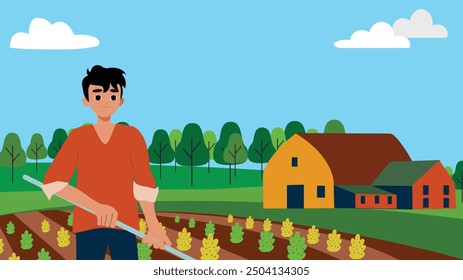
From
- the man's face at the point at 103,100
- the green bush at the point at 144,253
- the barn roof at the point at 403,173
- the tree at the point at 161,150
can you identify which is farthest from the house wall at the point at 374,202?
the man's face at the point at 103,100

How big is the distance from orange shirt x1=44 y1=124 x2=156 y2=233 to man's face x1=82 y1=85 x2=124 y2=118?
0.32m

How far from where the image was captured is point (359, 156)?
31.4 m

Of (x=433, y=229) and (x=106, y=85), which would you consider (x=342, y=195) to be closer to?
(x=433, y=229)

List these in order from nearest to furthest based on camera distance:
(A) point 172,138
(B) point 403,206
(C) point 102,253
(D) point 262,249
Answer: (C) point 102,253, (D) point 262,249, (B) point 403,206, (A) point 172,138

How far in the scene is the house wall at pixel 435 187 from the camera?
2844 cm

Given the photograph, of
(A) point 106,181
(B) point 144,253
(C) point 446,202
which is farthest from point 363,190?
(A) point 106,181

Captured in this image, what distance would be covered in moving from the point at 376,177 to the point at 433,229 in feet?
23.2

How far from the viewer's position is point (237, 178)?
1561 inches

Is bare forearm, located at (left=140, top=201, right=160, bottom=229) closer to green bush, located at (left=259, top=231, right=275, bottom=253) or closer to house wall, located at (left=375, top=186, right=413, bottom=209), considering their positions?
green bush, located at (left=259, top=231, right=275, bottom=253)

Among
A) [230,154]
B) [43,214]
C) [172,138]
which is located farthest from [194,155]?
[43,214]

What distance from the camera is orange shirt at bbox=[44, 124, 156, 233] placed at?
1205 cm

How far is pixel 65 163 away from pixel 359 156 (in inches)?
810

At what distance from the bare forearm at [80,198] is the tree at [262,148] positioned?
2342 cm

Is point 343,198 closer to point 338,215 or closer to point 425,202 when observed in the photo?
point 338,215
